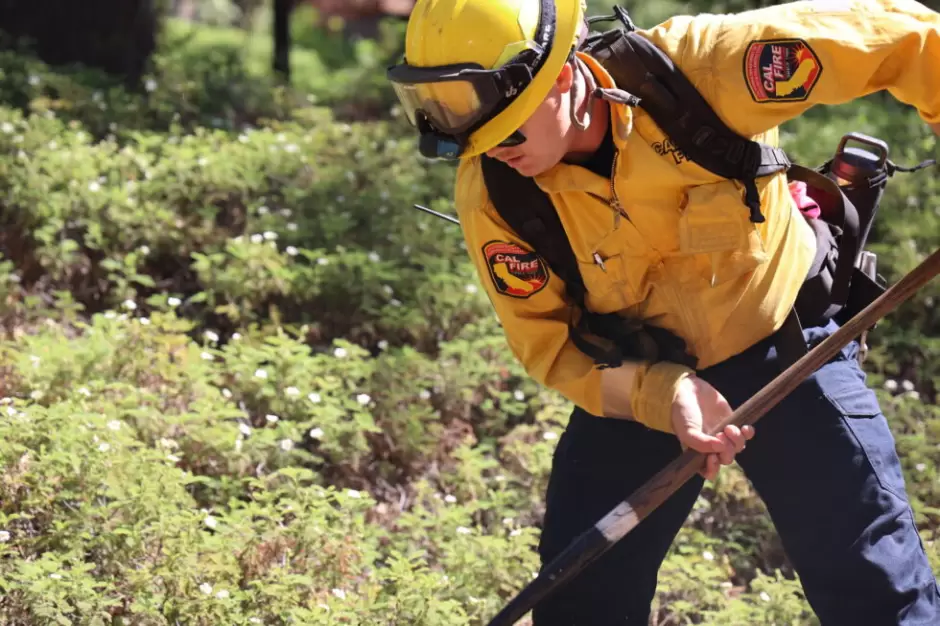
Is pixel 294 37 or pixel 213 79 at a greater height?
pixel 213 79

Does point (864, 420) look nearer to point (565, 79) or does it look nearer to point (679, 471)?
point (679, 471)

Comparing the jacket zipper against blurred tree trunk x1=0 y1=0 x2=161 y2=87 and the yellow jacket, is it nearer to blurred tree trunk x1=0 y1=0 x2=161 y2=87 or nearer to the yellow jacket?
the yellow jacket

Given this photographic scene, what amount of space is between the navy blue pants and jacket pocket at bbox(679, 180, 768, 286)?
0.27m

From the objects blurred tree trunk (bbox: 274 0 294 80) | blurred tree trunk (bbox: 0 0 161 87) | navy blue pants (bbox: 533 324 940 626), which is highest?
navy blue pants (bbox: 533 324 940 626)

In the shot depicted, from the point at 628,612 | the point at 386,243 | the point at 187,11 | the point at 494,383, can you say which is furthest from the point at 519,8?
the point at 187,11

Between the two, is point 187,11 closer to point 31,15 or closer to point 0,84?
point 31,15

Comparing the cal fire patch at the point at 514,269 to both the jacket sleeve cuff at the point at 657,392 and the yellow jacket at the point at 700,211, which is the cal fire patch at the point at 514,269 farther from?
the jacket sleeve cuff at the point at 657,392

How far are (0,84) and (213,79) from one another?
140cm

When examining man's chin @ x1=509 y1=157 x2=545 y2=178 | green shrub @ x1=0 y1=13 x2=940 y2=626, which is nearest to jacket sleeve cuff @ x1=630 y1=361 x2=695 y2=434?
man's chin @ x1=509 y1=157 x2=545 y2=178

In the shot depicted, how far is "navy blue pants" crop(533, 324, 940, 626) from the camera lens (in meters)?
2.50

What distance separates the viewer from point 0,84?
6879mm

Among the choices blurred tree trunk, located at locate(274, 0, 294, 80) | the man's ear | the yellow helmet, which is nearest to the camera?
the yellow helmet

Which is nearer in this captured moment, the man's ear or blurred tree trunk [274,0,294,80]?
the man's ear

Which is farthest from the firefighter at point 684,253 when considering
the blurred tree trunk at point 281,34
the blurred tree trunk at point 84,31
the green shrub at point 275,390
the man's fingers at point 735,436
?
the blurred tree trunk at point 281,34
